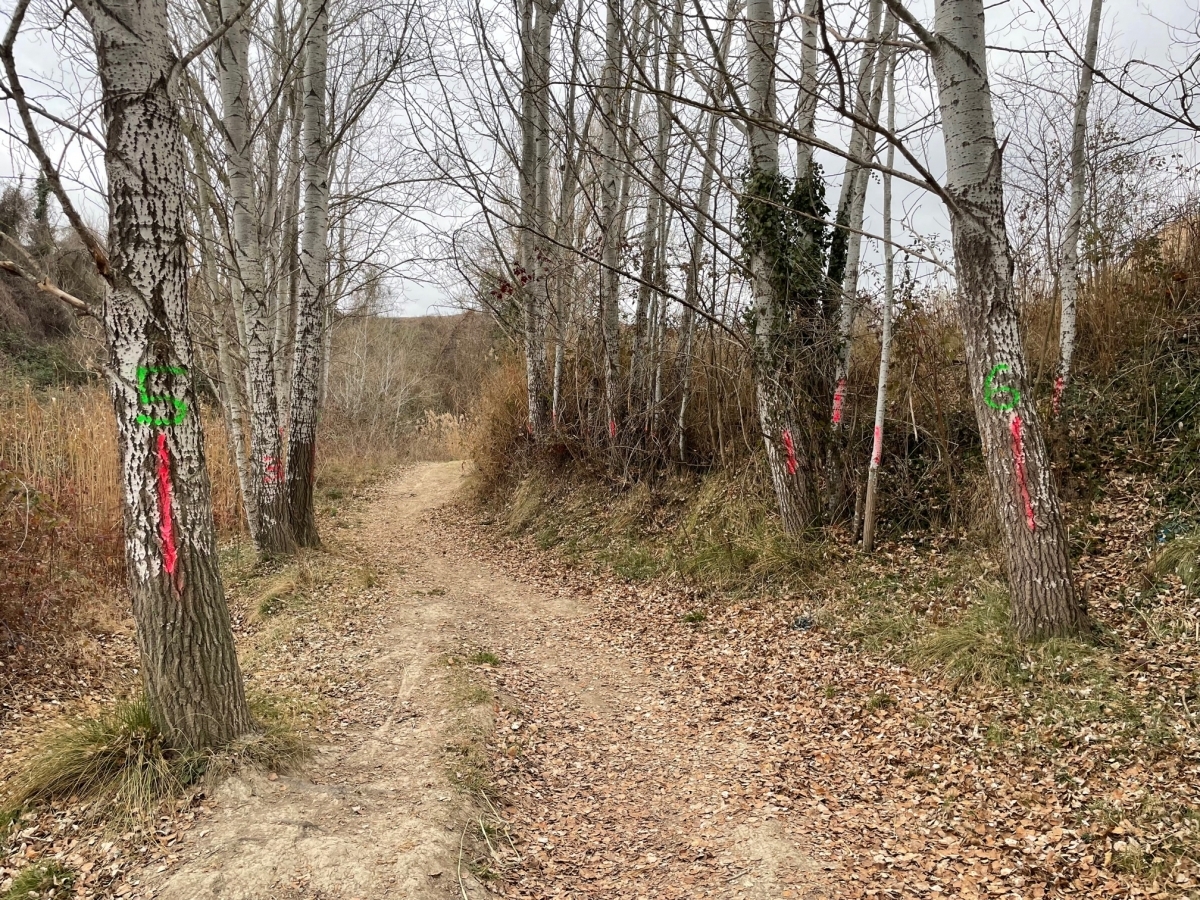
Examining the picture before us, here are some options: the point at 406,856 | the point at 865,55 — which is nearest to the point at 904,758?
the point at 406,856

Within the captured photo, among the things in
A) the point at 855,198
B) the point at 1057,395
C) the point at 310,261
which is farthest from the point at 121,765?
the point at 1057,395

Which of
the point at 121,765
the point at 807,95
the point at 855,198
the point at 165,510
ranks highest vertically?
the point at 807,95

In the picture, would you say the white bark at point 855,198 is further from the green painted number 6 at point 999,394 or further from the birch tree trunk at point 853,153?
the green painted number 6 at point 999,394

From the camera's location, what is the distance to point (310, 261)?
299 inches

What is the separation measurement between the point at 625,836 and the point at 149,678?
246 cm

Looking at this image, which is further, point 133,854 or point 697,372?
point 697,372

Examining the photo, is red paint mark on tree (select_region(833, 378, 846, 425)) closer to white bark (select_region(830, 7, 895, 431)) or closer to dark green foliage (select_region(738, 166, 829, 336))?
white bark (select_region(830, 7, 895, 431))

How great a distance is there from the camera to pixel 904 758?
3781mm

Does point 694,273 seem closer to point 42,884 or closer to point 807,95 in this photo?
point 807,95

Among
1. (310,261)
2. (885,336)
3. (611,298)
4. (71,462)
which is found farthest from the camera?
(611,298)

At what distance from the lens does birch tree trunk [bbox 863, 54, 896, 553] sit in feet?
17.9

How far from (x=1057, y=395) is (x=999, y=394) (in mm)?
2421

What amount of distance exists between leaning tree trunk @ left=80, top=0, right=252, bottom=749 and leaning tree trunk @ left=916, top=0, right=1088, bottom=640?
421 centimetres

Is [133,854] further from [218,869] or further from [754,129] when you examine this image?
[754,129]
